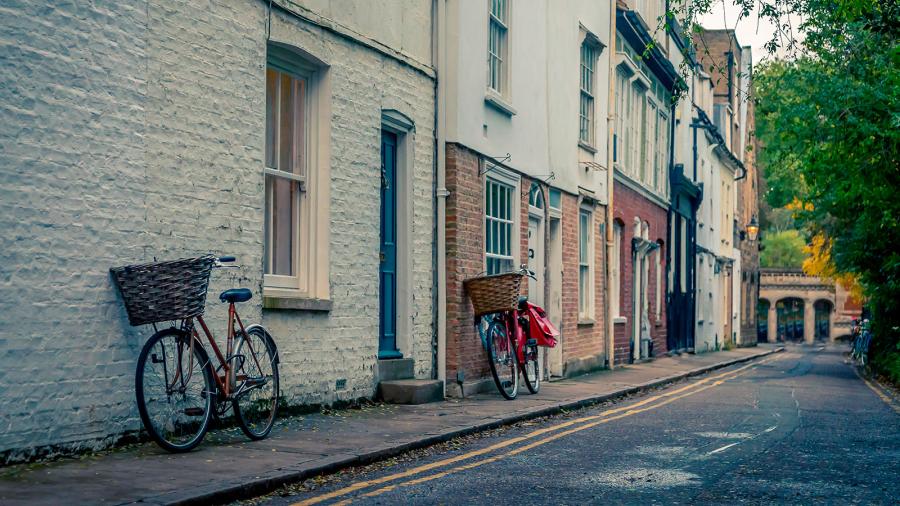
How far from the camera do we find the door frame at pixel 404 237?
13.6 m

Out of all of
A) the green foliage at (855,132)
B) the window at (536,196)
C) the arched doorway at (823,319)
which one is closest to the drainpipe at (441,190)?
the window at (536,196)

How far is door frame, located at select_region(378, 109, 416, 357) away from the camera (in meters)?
13.6

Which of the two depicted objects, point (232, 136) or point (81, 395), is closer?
point (81, 395)

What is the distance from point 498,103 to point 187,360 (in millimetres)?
7813

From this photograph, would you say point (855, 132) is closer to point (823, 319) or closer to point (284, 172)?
point (284, 172)

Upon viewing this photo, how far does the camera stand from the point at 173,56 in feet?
30.3

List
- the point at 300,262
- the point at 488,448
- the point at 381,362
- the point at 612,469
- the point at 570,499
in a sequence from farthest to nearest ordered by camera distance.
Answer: the point at 381,362 → the point at 300,262 → the point at 488,448 → the point at 612,469 → the point at 570,499

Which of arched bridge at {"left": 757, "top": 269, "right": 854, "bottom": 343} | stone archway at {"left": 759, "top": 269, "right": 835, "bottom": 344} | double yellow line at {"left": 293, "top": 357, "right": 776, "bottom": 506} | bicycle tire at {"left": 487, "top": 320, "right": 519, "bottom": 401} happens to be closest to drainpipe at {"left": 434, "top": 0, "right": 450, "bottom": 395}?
bicycle tire at {"left": 487, "top": 320, "right": 519, "bottom": 401}

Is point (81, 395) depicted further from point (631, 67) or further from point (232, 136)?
point (631, 67)

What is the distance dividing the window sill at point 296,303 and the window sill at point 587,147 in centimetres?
1006

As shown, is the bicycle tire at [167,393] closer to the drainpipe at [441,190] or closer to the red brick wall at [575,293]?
the drainpipe at [441,190]

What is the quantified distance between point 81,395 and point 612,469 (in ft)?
13.0

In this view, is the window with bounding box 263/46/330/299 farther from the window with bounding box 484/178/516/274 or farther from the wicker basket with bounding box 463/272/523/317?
the window with bounding box 484/178/516/274

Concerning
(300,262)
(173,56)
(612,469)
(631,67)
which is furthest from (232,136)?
(631,67)
